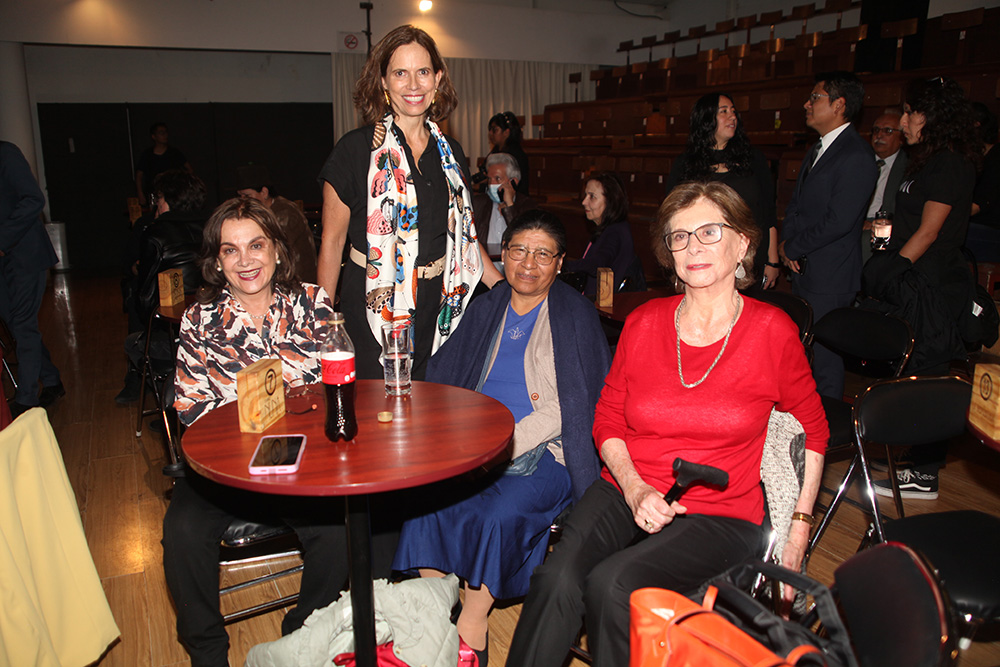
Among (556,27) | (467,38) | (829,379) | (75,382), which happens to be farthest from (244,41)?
(829,379)

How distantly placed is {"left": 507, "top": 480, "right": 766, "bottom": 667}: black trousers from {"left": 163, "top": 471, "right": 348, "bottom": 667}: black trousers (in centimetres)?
60

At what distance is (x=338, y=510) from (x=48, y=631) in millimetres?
719

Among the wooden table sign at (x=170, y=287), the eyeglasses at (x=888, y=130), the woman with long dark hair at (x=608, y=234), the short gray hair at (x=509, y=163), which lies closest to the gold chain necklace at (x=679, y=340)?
the woman with long dark hair at (x=608, y=234)

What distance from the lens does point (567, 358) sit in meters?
2.07

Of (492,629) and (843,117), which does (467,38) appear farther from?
(492,629)

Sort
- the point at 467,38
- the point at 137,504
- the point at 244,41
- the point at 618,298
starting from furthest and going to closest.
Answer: the point at 467,38, the point at 244,41, the point at 618,298, the point at 137,504

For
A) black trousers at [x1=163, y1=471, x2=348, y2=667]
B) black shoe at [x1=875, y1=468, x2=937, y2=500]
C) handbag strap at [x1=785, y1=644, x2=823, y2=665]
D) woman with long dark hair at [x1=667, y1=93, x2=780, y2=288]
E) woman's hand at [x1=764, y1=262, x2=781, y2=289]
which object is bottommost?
black shoe at [x1=875, y1=468, x2=937, y2=500]

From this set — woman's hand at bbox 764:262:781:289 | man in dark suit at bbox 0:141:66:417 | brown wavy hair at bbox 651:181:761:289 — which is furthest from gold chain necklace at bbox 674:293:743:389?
man in dark suit at bbox 0:141:66:417

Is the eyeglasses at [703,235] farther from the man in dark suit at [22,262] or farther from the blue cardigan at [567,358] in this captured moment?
the man in dark suit at [22,262]

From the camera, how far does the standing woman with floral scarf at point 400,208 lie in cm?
222

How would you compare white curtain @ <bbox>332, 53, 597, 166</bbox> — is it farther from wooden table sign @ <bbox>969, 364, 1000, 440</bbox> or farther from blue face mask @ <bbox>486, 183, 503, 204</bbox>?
wooden table sign @ <bbox>969, 364, 1000, 440</bbox>

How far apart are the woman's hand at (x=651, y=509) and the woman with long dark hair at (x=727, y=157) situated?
2037mm

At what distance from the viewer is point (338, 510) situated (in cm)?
200

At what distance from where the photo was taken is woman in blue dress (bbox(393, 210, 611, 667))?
1.94 m
